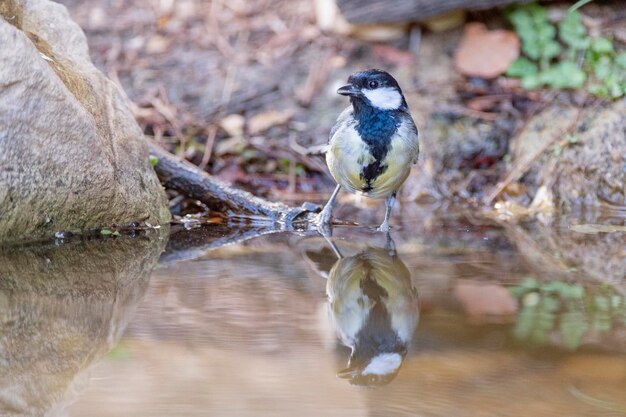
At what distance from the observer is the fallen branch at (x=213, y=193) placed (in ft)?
17.5

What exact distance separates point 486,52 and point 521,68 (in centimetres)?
31

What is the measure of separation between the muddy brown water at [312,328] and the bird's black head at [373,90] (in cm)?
83

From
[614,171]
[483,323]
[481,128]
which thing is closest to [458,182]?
[481,128]

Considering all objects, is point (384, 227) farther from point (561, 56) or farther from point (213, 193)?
point (561, 56)

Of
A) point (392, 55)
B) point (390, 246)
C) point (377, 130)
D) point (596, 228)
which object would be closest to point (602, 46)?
point (392, 55)

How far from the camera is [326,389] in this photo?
2467mm

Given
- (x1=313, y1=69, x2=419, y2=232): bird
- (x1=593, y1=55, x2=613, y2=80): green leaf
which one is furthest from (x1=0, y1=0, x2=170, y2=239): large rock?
(x1=593, y1=55, x2=613, y2=80): green leaf

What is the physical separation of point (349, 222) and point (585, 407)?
3298 millimetres

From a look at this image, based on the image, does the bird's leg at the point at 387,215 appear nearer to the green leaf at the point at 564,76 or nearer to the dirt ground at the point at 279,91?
the dirt ground at the point at 279,91

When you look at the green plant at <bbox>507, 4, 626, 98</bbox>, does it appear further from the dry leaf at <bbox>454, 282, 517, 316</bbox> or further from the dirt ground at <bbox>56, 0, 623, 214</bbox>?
the dry leaf at <bbox>454, 282, 517, 316</bbox>

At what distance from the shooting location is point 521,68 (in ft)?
23.3

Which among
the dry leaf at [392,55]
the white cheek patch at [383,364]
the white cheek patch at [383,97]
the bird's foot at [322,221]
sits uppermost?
the white cheek patch at [383,97]

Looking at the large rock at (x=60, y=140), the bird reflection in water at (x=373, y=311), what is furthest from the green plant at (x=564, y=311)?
the large rock at (x=60, y=140)

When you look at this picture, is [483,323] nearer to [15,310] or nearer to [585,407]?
[585,407]
